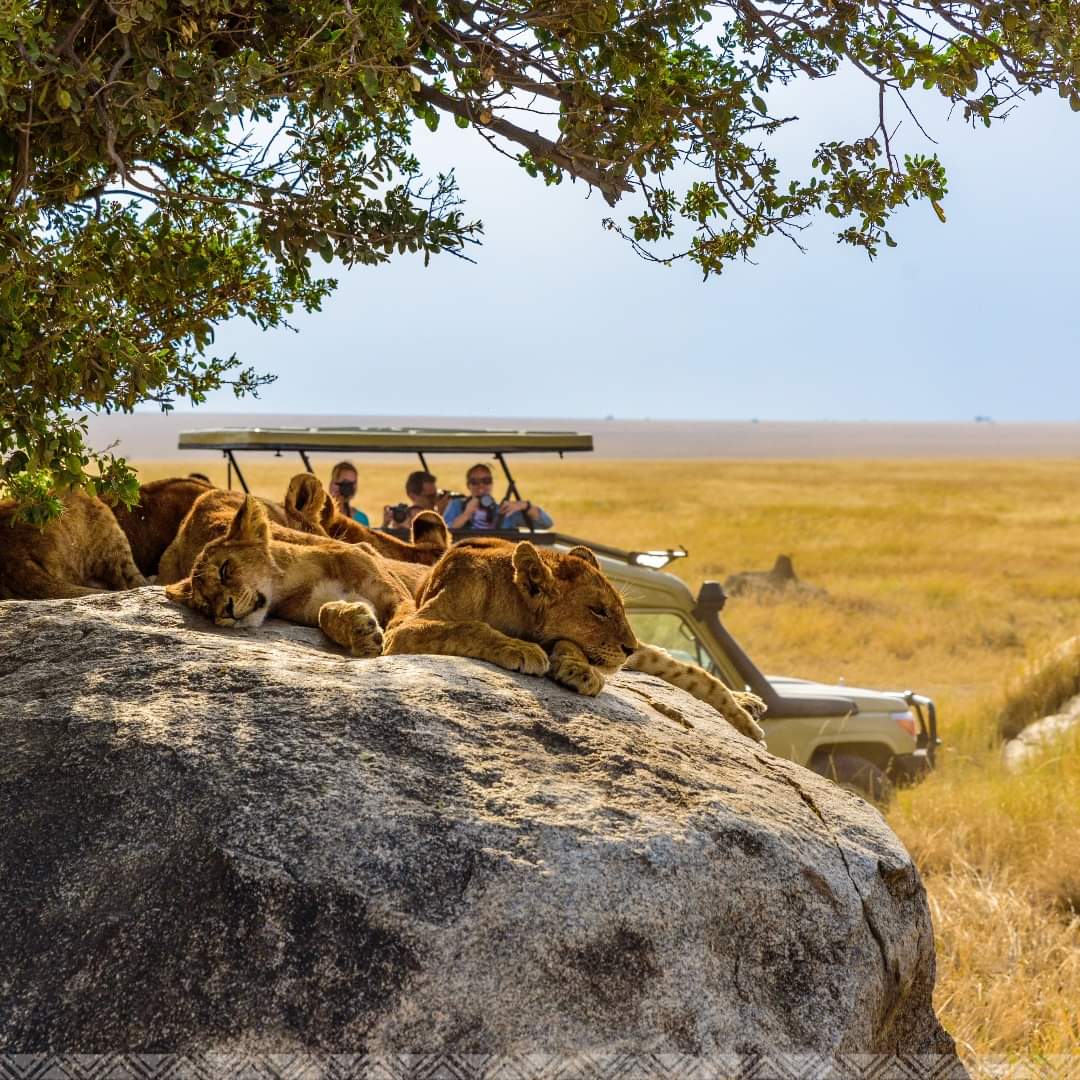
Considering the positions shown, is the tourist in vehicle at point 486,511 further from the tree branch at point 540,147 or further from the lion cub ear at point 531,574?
the lion cub ear at point 531,574

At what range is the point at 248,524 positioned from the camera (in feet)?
18.3

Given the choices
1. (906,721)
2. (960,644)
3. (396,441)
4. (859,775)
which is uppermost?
(396,441)

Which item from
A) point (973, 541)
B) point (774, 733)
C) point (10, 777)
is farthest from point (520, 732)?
point (973, 541)

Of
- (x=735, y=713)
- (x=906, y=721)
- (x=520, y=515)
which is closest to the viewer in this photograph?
(x=735, y=713)

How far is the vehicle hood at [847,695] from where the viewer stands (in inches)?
438

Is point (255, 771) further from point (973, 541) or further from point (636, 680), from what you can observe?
point (973, 541)

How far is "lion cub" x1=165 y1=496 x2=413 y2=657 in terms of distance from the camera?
5512 mm

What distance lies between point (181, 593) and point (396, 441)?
18.1 feet

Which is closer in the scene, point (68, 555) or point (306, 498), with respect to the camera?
point (68, 555)

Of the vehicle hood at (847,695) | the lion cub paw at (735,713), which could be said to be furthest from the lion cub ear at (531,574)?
the vehicle hood at (847,695)

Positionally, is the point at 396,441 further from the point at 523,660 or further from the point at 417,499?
the point at 523,660

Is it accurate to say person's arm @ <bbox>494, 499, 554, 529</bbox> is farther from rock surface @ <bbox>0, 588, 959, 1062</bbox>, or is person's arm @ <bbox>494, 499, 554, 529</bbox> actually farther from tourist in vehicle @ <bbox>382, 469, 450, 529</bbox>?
rock surface @ <bbox>0, 588, 959, 1062</bbox>

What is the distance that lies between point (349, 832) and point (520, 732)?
861 millimetres

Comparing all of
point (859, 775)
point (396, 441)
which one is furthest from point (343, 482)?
point (859, 775)
